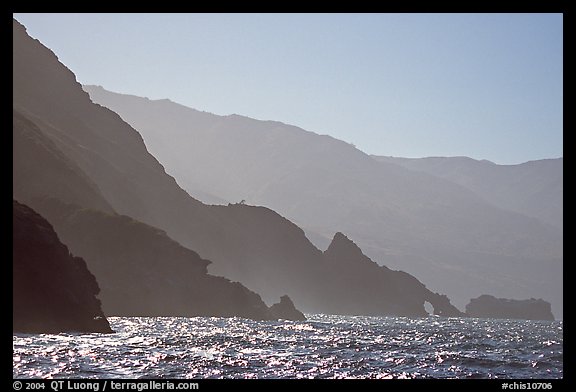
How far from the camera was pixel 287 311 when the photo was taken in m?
140

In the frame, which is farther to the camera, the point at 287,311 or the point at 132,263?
the point at 287,311

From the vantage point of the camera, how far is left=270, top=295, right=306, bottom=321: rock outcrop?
13888 centimetres

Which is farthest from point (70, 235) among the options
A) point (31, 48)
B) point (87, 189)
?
point (31, 48)

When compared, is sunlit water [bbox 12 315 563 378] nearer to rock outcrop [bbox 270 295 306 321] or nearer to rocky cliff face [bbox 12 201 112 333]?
rocky cliff face [bbox 12 201 112 333]

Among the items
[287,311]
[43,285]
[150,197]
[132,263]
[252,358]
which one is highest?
[150,197]

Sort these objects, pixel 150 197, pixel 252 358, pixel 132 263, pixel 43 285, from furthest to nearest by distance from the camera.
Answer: pixel 150 197, pixel 132 263, pixel 43 285, pixel 252 358

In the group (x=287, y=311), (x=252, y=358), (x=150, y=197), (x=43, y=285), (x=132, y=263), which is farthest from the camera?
(x=150, y=197)

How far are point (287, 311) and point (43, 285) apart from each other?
81.1 metres

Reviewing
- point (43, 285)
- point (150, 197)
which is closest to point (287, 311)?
point (150, 197)

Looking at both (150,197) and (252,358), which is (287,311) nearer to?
(150,197)
